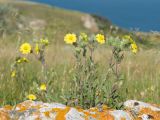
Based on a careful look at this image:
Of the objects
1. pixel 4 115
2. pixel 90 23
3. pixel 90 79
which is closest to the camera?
pixel 4 115

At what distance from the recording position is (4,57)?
895cm

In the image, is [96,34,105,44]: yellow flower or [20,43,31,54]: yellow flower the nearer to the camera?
[96,34,105,44]: yellow flower

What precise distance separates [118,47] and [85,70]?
0.39 meters

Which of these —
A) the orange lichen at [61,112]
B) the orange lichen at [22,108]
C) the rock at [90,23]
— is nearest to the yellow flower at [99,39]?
the orange lichen at [61,112]

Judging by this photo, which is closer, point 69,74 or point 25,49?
point 25,49

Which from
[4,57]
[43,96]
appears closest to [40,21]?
[4,57]

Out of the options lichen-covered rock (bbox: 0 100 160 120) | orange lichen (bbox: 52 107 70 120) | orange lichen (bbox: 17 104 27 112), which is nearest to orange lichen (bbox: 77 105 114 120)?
lichen-covered rock (bbox: 0 100 160 120)

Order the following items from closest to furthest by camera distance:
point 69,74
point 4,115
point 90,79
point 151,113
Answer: point 4,115 → point 151,113 → point 90,79 → point 69,74

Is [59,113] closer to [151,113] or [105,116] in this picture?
[105,116]

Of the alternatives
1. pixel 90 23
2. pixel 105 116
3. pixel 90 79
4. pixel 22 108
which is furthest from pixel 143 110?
pixel 90 23

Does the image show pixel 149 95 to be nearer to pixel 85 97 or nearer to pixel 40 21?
pixel 85 97

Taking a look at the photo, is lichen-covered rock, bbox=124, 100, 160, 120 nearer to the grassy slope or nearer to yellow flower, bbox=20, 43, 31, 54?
the grassy slope

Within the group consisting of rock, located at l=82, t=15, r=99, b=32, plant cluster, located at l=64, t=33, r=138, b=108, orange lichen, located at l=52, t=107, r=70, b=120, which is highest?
rock, located at l=82, t=15, r=99, b=32

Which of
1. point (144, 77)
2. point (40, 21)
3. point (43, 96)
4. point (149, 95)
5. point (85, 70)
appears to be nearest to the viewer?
point (85, 70)
